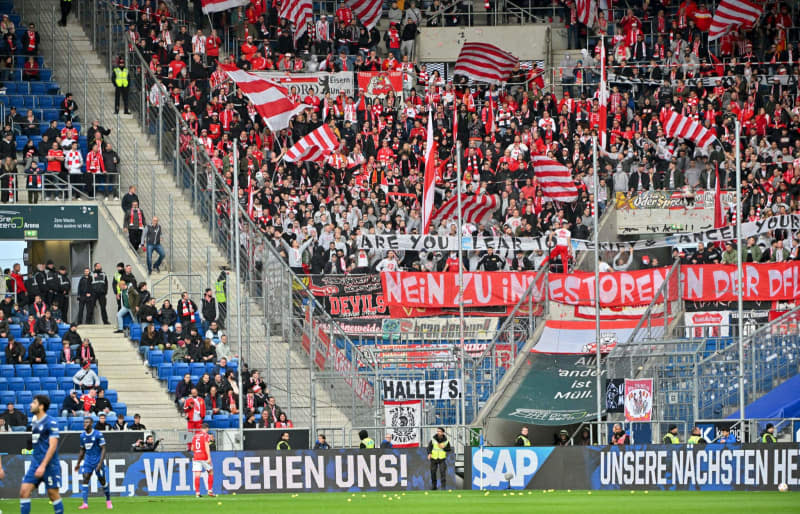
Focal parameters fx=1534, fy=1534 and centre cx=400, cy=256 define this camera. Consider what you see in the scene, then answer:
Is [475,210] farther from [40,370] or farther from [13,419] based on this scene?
[13,419]

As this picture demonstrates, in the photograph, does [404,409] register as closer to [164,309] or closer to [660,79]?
[164,309]

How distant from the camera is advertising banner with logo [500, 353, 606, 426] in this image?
40.2 meters

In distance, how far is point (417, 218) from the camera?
47.4 metres

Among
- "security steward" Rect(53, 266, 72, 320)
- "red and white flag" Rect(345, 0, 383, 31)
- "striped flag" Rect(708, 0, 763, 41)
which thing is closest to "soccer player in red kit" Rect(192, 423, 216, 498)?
"security steward" Rect(53, 266, 72, 320)

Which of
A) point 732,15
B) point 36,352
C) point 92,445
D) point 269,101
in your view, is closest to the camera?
point 92,445

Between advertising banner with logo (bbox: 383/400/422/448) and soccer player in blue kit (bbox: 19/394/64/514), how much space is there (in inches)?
576

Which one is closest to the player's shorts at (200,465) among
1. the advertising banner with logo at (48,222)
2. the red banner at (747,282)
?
the advertising banner with logo at (48,222)

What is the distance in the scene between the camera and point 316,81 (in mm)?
53938

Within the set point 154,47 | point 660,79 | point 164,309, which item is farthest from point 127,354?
point 660,79

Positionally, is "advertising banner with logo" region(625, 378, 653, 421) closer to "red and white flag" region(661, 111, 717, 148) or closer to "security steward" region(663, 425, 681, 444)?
"security steward" region(663, 425, 681, 444)

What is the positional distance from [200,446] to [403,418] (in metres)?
6.12

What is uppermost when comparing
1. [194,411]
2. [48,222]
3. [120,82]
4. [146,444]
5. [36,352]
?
[120,82]

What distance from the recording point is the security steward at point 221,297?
42.7m

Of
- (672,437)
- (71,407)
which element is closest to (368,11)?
(71,407)
